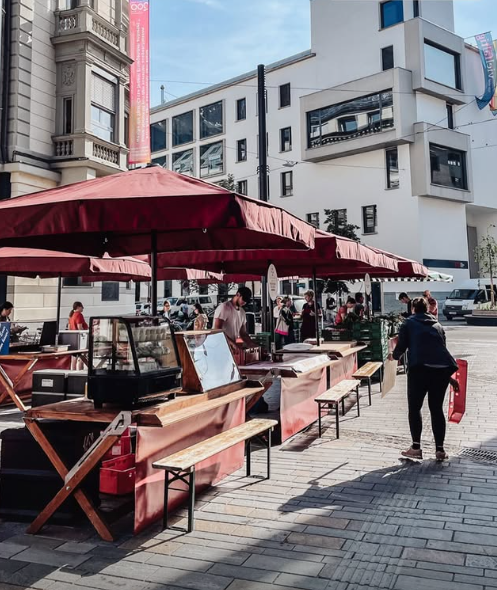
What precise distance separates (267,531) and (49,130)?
1565 centimetres

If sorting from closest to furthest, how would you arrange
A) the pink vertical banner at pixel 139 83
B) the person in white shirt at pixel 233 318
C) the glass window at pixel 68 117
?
1. the person in white shirt at pixel 233 318
2. the glass window at pixel 68 117
3. the pink vertical banner at pixel 139 83

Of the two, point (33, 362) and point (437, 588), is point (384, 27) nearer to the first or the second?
point (33, 362)

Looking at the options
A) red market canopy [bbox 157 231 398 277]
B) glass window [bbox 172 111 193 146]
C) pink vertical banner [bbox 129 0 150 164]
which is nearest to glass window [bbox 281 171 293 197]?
glass window [bbox 172 111 193 146]

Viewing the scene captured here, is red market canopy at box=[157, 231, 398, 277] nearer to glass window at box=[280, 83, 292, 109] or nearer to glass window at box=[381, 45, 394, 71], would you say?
glass window at box=[381, 45, 394, 71]

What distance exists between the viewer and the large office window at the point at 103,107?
17484mm

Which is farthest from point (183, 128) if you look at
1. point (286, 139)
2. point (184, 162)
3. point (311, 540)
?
point (311, 540)

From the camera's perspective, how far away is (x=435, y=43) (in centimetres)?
3603

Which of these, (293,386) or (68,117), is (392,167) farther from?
(293,386)

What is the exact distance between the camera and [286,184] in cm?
4259

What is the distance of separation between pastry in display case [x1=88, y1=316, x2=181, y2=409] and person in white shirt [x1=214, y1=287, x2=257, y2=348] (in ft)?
11.5

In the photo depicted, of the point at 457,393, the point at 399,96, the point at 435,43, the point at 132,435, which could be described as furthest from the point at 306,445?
the point at 435,43

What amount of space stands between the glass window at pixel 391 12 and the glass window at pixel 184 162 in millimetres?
19359

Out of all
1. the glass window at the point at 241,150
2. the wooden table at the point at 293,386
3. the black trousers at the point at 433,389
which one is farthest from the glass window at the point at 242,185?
the black trousers at the point at 433,389

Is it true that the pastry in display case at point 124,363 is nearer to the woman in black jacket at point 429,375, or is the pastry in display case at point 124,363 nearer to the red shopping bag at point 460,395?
the woman in black jacket at point 429,375
